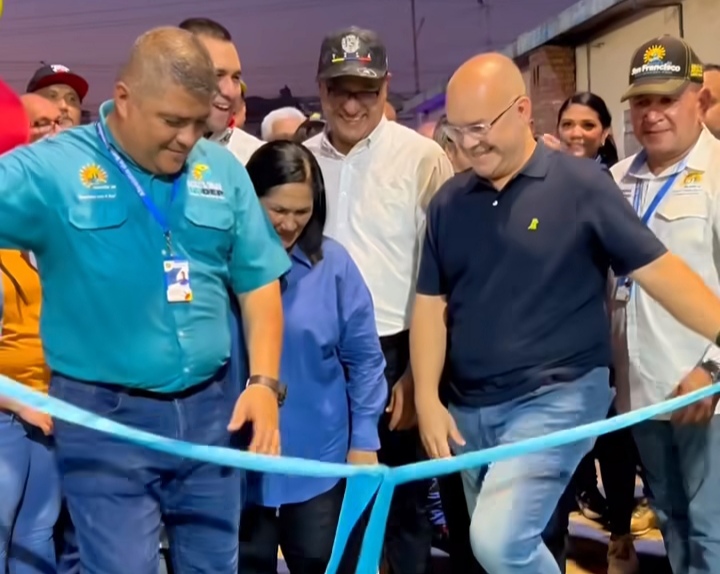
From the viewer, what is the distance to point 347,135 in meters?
3.08

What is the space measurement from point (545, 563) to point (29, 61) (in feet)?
43.3

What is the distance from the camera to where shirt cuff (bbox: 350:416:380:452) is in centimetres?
270

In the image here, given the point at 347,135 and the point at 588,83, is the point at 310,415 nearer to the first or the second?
the point at 347,135

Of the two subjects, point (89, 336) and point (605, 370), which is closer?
point (89, 336)

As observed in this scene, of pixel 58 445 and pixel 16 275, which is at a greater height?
pixel 16 275

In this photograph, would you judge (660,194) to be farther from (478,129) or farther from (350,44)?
(350,44)

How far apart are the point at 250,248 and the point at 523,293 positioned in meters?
0.81

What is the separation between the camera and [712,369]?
2742 millimetres

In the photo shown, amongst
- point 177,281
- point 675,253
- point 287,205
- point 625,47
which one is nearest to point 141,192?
point 177,281

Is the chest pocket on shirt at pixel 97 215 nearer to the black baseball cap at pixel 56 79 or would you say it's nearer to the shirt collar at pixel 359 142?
the shirt collar at pixel 359 142

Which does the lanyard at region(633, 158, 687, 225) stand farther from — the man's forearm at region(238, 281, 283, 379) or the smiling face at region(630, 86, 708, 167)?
the man's forearm at region(238, 281, 283, 379)

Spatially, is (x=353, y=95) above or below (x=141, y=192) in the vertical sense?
above

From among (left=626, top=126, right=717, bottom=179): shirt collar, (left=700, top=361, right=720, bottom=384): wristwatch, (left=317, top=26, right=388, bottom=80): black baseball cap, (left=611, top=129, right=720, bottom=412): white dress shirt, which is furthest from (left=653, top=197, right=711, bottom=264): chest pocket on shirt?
(left=317, top=26, right=388, bottom=80): black baseball cap

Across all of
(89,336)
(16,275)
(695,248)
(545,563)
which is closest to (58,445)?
(89,336)
